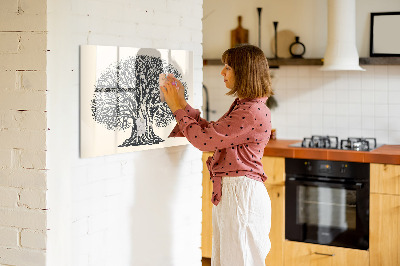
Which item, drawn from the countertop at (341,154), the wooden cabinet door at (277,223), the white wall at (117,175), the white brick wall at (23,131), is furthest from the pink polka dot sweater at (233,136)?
the wooden cabinet door at (277,223)

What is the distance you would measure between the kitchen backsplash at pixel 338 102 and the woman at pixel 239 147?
2228 millimetres

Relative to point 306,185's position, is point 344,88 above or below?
above

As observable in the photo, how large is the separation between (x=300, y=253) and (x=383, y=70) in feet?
5.19

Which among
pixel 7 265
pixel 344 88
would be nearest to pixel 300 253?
pixel 344 88

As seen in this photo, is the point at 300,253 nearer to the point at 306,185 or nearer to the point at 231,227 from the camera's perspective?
the point at 306,185

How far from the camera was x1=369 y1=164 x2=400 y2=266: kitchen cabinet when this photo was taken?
4008 millimetres

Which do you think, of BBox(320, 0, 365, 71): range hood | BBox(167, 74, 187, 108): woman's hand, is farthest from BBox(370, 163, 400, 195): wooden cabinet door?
BBox(167, 74, 187, 108): woman's hand

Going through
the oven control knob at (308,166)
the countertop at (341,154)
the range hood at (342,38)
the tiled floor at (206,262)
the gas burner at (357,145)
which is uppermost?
the range hood at (342,38)

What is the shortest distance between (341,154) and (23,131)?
2.50 metres

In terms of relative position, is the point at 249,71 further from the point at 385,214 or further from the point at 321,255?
the point at 321,255

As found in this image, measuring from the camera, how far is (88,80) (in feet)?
7.95

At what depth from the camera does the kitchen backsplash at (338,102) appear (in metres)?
4.69

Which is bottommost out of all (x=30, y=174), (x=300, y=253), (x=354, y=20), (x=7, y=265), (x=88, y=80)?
(x=300, y=253)

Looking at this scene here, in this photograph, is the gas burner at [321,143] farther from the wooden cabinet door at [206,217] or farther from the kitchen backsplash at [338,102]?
the wooden cabinet door at [206,217]
